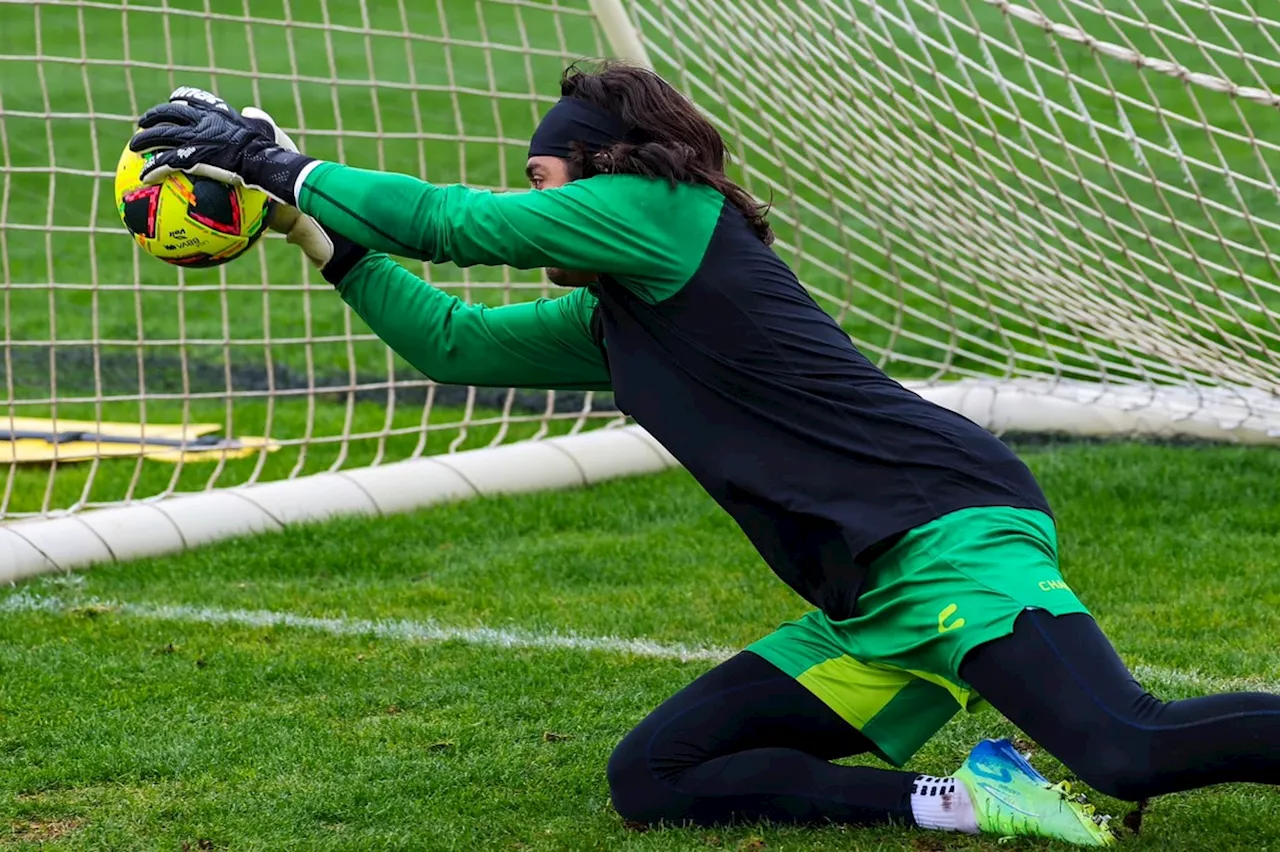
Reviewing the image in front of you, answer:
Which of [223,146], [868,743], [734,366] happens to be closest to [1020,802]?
[868,743]

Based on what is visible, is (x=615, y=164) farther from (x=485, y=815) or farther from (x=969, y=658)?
(x=485, y=815)

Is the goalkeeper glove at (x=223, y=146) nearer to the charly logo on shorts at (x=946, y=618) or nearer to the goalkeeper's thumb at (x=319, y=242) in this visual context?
the goalkeeper's thumb at (x=319, y=242)

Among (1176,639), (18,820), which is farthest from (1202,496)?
(18,820)

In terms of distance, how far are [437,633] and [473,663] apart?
368 mm

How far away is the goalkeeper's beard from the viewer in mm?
3469

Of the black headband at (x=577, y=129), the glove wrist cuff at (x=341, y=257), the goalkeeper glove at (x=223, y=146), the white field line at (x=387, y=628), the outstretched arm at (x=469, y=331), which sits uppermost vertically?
the black headband at (x=577, y=129)

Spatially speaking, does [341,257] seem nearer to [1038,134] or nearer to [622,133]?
[622,133]

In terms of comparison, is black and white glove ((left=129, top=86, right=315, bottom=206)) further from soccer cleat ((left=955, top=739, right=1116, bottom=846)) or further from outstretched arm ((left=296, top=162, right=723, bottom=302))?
soccer cleat ((left=955, top=739, right=1116, bottom=846))

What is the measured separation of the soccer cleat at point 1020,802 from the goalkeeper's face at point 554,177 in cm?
120

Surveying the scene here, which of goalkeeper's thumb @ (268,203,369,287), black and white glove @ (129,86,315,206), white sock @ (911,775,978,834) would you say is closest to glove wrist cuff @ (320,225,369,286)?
goalkeeper's thumb @ (268,203,369,287)

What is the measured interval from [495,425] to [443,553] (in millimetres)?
2197

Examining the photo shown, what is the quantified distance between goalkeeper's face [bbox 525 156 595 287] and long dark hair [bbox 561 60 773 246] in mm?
24

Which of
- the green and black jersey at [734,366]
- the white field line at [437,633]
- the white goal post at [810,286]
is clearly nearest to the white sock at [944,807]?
the green and black jersey at [734,366]

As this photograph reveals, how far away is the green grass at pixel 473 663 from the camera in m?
3.63
